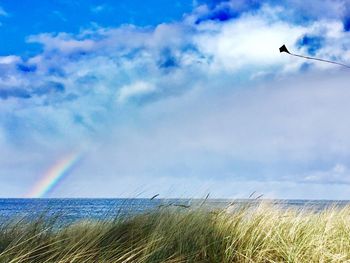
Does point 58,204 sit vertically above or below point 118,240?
above

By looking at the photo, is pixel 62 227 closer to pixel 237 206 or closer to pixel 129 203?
pixel 129 203

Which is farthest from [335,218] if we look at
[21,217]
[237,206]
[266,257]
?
[21,217]

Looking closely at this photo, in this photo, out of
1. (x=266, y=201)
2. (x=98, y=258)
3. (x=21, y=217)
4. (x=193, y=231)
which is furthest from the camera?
(x=266, y=201)

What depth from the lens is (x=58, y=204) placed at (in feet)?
22.3

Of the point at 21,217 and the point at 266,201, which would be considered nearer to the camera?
the point at 21,217

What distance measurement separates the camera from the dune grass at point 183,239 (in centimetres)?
476

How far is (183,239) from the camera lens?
5.28m

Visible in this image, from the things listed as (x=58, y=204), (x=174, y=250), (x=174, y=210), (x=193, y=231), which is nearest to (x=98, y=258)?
(x=174, y=250)

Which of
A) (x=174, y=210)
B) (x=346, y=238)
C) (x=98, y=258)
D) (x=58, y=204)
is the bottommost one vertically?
(x=346, y=238)

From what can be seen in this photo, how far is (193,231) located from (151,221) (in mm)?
530

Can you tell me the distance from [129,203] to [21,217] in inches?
52.9

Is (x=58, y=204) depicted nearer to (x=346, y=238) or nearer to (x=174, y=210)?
(x=174, y=210)

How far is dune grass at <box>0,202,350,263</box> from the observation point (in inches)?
187

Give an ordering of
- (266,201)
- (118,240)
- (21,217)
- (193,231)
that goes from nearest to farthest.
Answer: (118,240) → (193,231) → (21,217) → (266,201)
